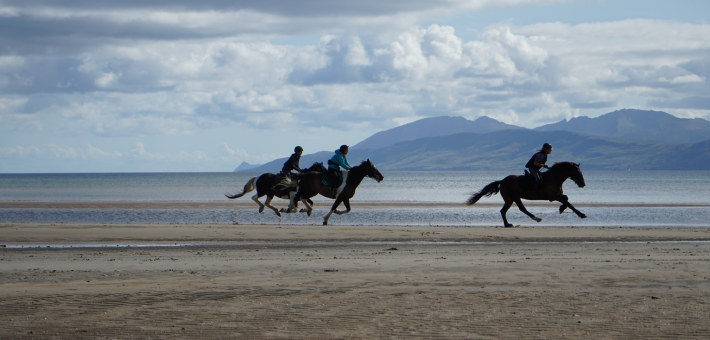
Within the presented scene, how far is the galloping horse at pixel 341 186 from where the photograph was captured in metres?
19.4

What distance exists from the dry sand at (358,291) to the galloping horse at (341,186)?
5605mm

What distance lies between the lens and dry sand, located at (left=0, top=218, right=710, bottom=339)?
6637 mm

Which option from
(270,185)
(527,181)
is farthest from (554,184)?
(270,185)

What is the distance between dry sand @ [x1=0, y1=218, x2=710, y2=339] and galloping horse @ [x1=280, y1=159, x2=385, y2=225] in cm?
560

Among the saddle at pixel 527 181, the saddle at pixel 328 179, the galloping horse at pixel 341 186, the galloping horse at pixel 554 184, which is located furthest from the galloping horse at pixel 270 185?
the saddle at pixel 527 181

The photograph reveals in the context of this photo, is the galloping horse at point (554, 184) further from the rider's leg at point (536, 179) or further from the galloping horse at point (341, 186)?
the galloping horse at point (341, 186)

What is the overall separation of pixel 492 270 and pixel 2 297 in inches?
270

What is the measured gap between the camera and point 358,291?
8.31m

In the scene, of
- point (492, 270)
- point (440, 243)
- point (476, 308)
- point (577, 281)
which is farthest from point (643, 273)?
point (440, 243)

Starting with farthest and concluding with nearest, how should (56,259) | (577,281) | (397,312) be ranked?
(56,259) → (577,281) → (397,312)

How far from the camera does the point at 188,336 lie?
21.0ft

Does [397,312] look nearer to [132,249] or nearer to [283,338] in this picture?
[283,338]

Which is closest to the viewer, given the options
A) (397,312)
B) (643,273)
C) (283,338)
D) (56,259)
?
(283,338)

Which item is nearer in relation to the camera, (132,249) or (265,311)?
(265,311)
